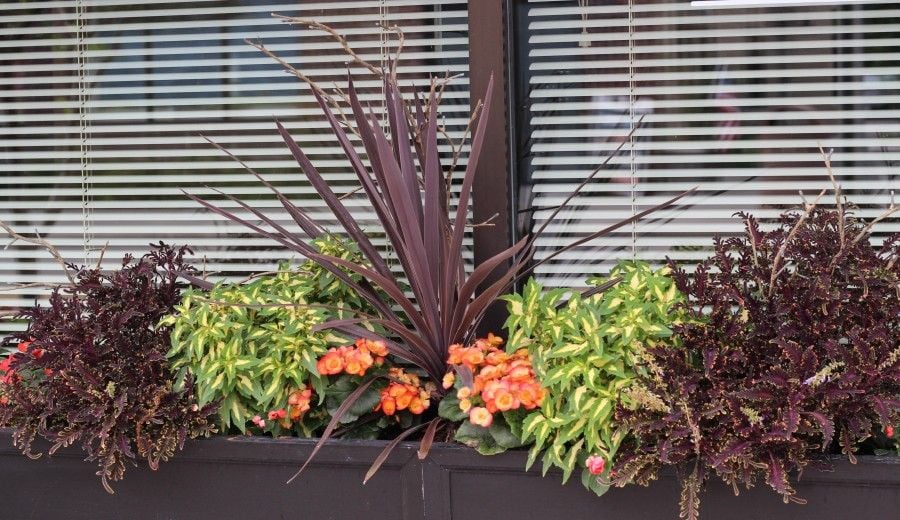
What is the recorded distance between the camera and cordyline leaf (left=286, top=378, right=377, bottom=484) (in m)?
2.12

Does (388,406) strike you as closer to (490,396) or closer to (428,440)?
(428,440)

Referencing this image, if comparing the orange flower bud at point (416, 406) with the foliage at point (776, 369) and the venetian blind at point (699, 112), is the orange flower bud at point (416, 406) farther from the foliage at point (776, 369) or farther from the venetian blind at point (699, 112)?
the venetian blind at point (699, 112)

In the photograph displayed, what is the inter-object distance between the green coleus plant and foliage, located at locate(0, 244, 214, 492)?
81 centimetres

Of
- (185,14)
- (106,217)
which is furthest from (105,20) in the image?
(106,217)

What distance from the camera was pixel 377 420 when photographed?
2391 mm

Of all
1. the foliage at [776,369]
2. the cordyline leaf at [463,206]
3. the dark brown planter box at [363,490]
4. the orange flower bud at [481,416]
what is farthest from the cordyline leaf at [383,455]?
the foliage at [776,369]

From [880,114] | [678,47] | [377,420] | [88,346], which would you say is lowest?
[377,420]

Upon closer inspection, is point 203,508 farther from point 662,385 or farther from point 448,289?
point 662,385

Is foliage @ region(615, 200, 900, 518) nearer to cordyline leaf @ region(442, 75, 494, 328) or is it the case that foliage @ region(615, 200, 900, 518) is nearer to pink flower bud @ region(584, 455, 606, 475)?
pink flower bud @ region(584, 455, 606, 475)

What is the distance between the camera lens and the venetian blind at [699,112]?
2670 mm

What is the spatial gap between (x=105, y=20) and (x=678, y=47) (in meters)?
1.76

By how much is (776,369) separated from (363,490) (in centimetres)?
98

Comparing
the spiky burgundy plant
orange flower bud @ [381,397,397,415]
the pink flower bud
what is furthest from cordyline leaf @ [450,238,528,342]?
the pink flower bud

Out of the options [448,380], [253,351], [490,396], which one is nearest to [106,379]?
[253,351]
